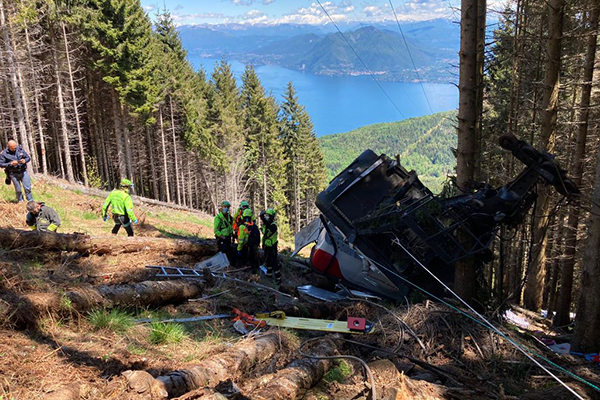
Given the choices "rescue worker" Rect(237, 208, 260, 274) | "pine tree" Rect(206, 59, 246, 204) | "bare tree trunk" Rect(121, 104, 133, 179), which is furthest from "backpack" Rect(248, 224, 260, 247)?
"pine tree" Rect(206, 59, 246, 204)

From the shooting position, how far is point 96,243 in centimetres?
819

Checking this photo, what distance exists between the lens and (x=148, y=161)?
133 feet

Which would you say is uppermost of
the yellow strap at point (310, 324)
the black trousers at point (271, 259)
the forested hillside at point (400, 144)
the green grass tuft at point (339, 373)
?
the green grass tuft at point (339, 373)

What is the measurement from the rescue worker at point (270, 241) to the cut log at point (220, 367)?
15.3ft

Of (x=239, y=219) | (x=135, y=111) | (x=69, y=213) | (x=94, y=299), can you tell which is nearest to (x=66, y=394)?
(x=94, y=299)

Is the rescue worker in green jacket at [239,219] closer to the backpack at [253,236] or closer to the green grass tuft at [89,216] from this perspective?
the backpack at [253,236]

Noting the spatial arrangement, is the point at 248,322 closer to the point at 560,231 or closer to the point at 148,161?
the point at 560,231

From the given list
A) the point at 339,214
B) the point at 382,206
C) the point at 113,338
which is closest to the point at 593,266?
the point at 382,206

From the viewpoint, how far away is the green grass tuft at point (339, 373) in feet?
15.0

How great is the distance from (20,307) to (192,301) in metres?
2.77

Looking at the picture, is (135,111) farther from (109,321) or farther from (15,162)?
(109,321)

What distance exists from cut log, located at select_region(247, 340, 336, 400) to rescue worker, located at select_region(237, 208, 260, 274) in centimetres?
535

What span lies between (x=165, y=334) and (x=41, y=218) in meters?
5.94

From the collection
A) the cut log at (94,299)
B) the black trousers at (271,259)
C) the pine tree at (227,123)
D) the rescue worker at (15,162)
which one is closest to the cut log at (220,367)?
the cut log at (94,299)
